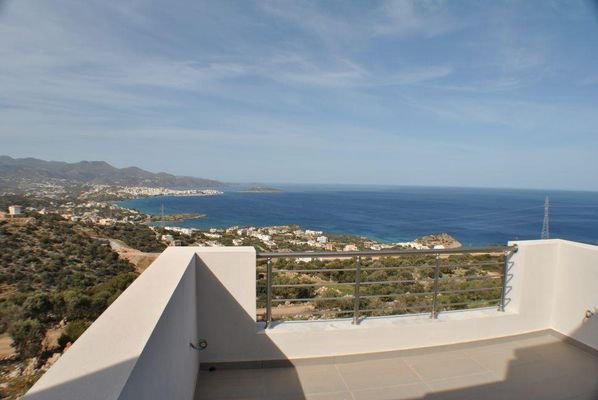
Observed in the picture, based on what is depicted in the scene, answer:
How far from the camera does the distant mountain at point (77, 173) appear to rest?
12.7m

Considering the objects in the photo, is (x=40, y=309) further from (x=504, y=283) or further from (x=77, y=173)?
(x=77, y=173)

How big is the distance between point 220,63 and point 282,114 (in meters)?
15.1

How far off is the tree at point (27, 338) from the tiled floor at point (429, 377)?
2.45 metres

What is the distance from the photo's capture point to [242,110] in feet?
75.2

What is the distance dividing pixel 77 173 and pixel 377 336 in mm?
35732

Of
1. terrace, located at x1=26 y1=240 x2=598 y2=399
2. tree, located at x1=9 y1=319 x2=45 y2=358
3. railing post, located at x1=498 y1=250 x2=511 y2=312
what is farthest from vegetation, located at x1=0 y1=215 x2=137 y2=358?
railing post, located at x1=498 y1=250 x2=511 y2=312

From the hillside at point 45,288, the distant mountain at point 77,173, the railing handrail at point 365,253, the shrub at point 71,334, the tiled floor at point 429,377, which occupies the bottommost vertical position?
the hillside at point 45,288

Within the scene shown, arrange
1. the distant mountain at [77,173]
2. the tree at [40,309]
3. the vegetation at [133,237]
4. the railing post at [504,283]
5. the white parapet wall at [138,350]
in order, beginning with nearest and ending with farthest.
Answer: the white parapet wall at [138,350] < the railing post at [504,283] < the tree at [40,309] < the distant mountain at [77,173] < the vegetation at [133,237]

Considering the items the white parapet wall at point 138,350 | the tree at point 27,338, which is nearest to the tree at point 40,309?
the tree at point 27,338

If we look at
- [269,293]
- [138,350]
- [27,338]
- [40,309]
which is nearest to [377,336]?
[269,293]

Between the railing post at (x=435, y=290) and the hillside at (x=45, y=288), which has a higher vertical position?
the railing post at (x=435, y=290)

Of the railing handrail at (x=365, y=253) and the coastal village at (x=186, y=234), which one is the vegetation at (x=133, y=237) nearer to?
the coastal village at (x=186, y=234)

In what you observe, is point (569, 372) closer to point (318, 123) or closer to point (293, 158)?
point (318, 123)

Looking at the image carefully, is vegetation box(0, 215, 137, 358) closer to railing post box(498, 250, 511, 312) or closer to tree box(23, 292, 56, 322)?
tree box(23, 292, 56, 322)
